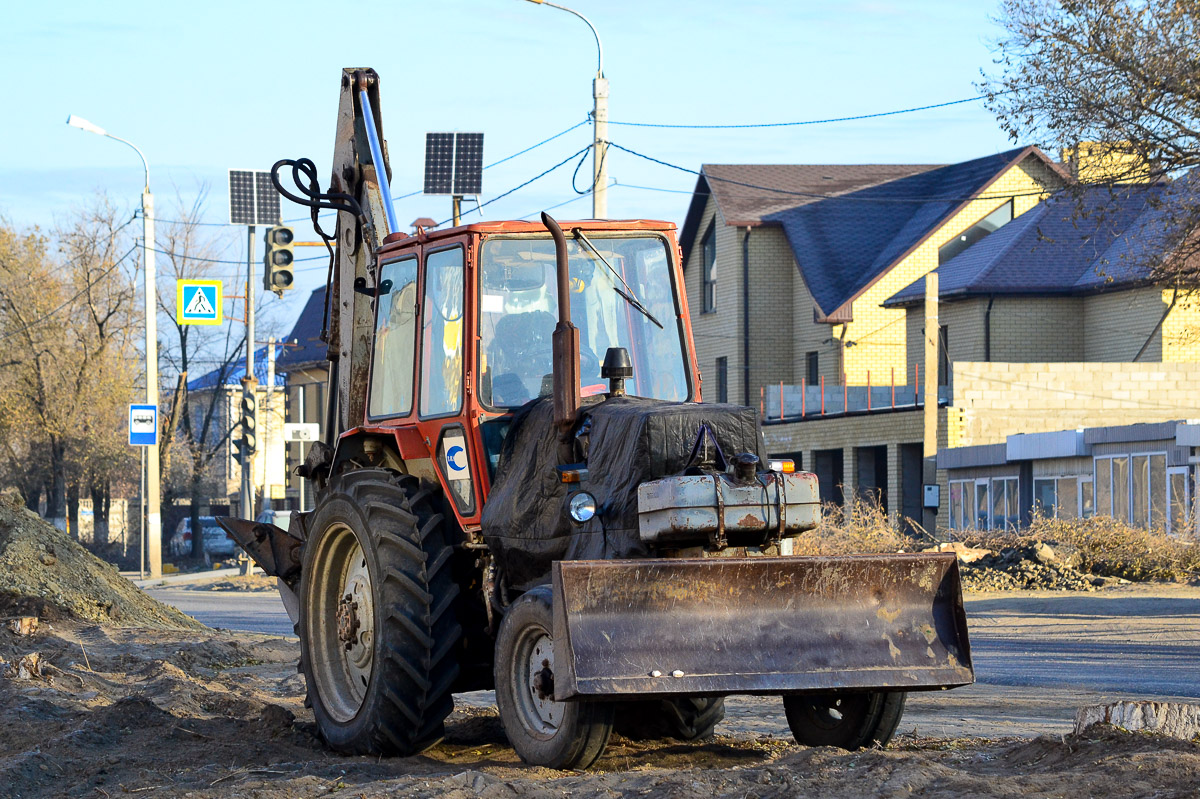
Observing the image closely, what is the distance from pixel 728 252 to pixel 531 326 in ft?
131

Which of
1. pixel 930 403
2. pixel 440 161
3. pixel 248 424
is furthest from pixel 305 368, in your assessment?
pixel 930 403

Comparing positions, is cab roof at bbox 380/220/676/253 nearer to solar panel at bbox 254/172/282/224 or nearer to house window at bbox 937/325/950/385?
solar panel at bbox 254/172/282/224

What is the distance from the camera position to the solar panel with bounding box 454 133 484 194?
1282 inches

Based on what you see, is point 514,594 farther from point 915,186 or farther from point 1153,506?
point 915,186

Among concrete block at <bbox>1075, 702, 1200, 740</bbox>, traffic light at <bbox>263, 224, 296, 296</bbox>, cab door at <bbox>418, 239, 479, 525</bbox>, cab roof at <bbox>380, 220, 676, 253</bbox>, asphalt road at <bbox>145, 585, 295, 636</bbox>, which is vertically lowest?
asphalt road at <bbox>145, 585, 295, 636</bbox>

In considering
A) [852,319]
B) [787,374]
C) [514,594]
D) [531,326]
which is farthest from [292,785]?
[787,374]

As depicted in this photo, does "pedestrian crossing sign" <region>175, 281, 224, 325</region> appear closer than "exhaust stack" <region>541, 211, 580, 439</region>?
No

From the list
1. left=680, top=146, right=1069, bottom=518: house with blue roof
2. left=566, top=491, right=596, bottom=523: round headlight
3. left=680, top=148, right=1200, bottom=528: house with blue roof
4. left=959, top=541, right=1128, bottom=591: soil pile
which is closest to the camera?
left=566, top=491, right=596, bottom=523: round headlight

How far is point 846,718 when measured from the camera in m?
7.79

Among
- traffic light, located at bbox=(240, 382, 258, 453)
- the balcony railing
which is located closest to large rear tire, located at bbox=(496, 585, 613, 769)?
traffic light, located at bbox=(240, 382, 258, 453)

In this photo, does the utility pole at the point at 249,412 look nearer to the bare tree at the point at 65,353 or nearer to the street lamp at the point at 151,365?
the street lamp at the point at 151,365

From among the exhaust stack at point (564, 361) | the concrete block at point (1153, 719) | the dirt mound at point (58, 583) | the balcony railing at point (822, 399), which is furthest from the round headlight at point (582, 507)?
the balcony railing at point (822, 399)

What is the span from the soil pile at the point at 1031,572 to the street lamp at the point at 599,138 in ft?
25.5

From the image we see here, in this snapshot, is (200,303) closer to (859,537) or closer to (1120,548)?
(859,537)
